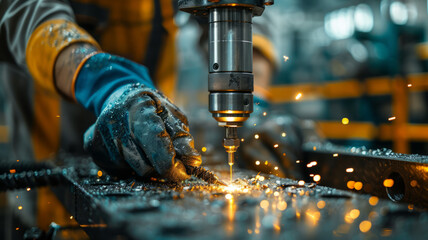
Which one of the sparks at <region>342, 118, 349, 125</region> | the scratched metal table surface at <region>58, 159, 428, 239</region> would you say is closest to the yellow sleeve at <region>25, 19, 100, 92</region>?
→ the scratched metal table surface at <region>58, 159, 428, 239</region>

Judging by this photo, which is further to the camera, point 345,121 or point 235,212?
point 345,121

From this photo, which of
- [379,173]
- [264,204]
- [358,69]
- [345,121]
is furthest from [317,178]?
[345,121]

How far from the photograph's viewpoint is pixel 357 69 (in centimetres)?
413

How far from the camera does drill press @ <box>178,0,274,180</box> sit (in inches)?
36.9

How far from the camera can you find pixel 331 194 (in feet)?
2.91

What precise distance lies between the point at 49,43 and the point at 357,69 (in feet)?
11.6

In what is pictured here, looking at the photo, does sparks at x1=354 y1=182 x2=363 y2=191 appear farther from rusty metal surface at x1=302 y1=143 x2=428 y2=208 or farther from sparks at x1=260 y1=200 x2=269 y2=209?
sparks at x1=260 y1=200 x2=269 y2=209

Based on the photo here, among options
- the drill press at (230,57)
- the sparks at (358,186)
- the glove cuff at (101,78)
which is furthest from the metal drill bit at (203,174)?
the sparks at (358,186)

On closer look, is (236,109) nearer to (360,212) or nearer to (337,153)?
(360,212)

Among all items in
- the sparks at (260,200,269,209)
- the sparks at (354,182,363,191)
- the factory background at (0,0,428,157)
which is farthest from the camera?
the factory background at (0,0,428,157)

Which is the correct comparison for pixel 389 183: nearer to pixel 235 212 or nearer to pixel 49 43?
pixel 235 212

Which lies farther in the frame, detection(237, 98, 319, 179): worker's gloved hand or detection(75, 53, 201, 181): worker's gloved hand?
detection(237, 98, 319, 179): worker's gloved hand

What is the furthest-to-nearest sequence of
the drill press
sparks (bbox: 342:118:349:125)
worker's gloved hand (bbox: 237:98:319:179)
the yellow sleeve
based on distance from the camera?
sparks (bbox: 342:118:349:125) → worker's gloved hand (bbox: 237:98:319:179) → the yellow sleeve → the drill press

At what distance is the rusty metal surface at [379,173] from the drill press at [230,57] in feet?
1.43
